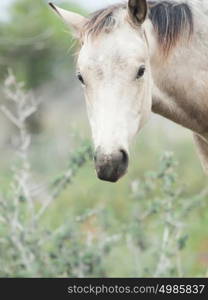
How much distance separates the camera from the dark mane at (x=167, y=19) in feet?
17.0

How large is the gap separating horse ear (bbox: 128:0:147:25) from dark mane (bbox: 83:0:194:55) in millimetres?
103

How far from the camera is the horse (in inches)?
188

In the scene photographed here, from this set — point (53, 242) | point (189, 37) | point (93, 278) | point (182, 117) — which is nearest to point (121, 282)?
point (93, 278)

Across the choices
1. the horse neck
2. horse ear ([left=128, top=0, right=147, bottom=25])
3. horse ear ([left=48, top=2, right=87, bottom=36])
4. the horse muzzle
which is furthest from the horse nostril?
horse ear ([left=48, top=2, right=87, bottom=36])

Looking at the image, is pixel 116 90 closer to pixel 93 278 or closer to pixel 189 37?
pixel 189 37

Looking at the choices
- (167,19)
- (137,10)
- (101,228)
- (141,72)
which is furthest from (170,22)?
(101,228)

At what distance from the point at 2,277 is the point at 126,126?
2.86 m

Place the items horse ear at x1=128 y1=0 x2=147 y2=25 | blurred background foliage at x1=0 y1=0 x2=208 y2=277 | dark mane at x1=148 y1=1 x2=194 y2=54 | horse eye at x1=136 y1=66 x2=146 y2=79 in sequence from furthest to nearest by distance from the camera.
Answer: blurred background foliage at x1=0 y1=0 x2=208 y2=277, dark mane at x1=148 y1=1 x2=194 y2=54, horse ear at x1=128 y1=0 x2=147 y2=25, horse eye at x1=136 y1=66 x2=146 y2=79

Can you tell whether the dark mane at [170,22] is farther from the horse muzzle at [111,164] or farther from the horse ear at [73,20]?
the horse muzzle at [111,164]

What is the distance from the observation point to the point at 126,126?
4820mm

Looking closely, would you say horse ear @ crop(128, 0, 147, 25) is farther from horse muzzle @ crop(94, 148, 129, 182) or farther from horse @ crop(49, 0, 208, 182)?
horse muzzle @ crop(94, 148, 129, 182)

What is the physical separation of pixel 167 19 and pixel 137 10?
311 mm

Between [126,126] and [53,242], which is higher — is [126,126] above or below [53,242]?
above

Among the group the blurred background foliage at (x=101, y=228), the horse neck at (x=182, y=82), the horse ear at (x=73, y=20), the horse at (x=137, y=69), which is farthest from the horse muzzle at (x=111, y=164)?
the horse ear at (x=73, y=20)
